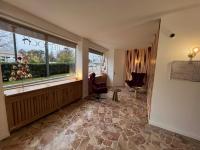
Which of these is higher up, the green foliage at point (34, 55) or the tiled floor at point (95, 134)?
the green foliage at point (34, 55)

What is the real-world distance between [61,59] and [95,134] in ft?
8.90

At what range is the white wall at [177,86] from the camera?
81.0 inches

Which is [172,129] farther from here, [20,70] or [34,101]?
[20,70]

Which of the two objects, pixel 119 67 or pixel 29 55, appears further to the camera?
pixel 119 67

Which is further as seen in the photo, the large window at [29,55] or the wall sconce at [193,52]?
the large window at [29,55]

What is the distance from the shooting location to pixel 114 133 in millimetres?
2244

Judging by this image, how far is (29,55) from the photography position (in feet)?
8.91

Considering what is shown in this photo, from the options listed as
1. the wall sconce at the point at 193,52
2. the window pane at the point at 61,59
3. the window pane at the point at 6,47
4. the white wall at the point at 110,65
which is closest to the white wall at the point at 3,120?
the window pane at the point at 6,47

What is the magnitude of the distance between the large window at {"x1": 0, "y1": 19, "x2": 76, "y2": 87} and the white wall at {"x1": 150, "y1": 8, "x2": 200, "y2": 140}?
3.03 m

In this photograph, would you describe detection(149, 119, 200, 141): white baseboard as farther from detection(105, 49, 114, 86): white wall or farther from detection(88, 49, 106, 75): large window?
detection(105, 49, 114, 86): white wall

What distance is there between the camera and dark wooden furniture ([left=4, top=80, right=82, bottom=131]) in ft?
6.82

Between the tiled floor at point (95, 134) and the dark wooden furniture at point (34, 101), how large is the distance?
19 centimetres

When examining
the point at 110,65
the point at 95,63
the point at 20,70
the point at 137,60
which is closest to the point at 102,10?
the point at 20,70

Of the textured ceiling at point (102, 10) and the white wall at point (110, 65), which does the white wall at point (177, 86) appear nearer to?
the textured ceiling at point (102, 10)
